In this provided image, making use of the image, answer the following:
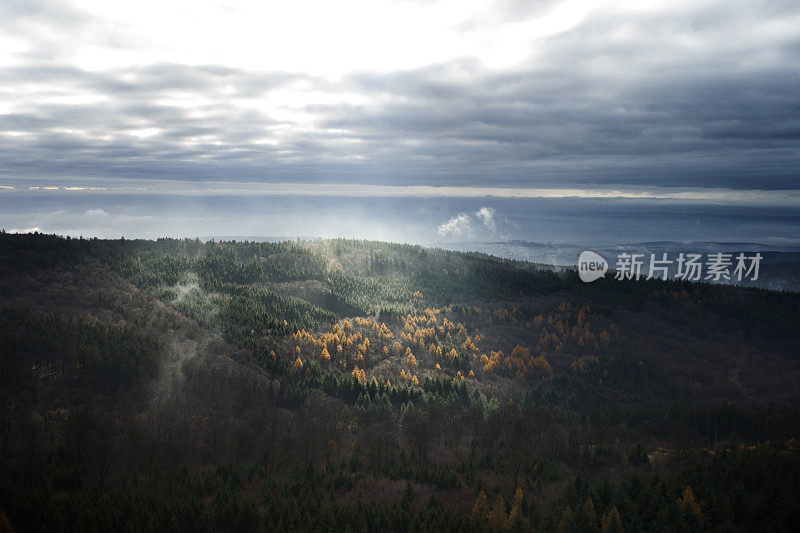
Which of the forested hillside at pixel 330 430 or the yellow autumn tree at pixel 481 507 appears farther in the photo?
the yellow autumn tree at pixel 481 507

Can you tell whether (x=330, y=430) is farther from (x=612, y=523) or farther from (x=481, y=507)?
(x=612, y=523)

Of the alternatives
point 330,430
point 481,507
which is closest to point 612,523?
point 481,507

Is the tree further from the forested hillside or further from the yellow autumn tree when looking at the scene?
the yellow autumn tree

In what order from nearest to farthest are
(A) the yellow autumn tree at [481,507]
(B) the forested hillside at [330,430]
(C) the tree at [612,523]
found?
(C) the tree at [612,523] < (B) the forested hillside at [330,430] < (A) the yellow autumn tree at [481,507]

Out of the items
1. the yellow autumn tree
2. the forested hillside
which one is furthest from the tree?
the yellow autumn tree

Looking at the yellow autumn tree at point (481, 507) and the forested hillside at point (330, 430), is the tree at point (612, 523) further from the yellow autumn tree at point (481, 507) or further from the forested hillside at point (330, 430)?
the yellow autumn tree at point (481, 507)

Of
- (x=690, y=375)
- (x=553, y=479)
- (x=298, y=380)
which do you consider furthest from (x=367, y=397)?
(x=690, y=375)

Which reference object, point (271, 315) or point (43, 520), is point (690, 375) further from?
point (43, 520)

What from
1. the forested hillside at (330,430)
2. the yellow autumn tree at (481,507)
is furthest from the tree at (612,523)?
the yellow autumn tree at (481,507)
